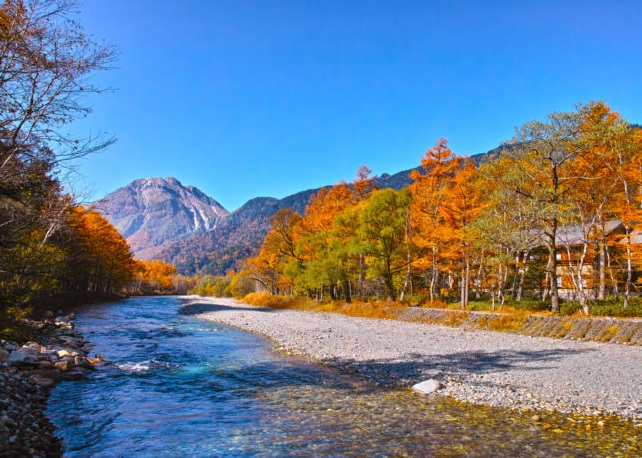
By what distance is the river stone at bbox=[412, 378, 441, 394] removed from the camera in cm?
1020

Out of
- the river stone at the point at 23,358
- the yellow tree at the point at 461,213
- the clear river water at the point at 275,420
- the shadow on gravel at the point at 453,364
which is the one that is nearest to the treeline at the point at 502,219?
the yellow tree at the point at 461,213

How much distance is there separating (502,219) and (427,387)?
17364 mm

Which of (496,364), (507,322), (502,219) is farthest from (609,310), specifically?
(496,364)

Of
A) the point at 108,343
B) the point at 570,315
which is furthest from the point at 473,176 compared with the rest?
the point at 108,343

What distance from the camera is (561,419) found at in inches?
313

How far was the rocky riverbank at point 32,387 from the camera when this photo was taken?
619 cm

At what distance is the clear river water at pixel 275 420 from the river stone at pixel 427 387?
0.44 m

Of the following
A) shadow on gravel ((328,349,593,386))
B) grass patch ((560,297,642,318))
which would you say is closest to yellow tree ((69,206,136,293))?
shadow on gravel ((328,349,593,386))

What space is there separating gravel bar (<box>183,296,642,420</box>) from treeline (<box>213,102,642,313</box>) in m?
6.52

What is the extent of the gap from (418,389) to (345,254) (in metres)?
24.6

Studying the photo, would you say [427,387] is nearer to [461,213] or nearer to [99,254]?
[461,213]

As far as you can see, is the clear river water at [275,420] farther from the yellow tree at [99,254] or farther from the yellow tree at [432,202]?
the yellow tree at [99,254]

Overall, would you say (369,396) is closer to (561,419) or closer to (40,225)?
(561,419)

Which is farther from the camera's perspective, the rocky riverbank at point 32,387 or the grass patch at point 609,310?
the grass patch at point 609,310
